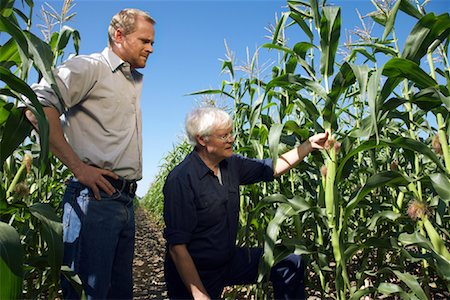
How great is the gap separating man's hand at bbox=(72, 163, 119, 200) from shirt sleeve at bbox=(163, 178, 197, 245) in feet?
1.44

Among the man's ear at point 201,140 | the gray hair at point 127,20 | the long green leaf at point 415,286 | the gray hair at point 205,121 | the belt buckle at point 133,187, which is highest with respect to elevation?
the gray hair at point 127,20

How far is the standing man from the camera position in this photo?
5.82 ft

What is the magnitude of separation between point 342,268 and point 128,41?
1.42 m

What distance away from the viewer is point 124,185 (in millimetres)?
1962

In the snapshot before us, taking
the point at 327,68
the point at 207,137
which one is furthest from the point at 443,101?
the point at 207,137

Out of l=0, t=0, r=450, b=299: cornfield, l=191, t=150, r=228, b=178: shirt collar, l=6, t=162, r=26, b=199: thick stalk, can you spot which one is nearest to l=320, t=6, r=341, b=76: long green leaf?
l=0, t=0, r=450, b=299: cornfield

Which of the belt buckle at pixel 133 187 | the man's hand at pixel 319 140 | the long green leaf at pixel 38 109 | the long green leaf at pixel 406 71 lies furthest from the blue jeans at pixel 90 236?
the long green leaf at pixel 406 71

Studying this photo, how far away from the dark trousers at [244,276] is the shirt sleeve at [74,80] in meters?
1.00

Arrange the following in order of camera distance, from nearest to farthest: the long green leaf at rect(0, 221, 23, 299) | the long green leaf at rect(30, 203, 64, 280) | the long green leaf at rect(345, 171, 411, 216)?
the long green leaf at rect(0, 221, 23, 299), the long green leaf at rect(30, 203, 64, 280), the long green leaf at rect(345, 171, 411, 216)

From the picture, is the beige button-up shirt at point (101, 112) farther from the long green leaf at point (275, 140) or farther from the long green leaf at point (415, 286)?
the long green leaf at point (415, 286)

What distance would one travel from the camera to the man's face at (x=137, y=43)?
2020 mm

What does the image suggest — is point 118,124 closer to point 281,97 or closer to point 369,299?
point 281,97

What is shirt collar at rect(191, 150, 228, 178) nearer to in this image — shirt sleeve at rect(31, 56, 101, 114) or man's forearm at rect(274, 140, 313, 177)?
man's forearm at rect(274, 140, 313, 177)

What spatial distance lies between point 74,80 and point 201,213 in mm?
913
